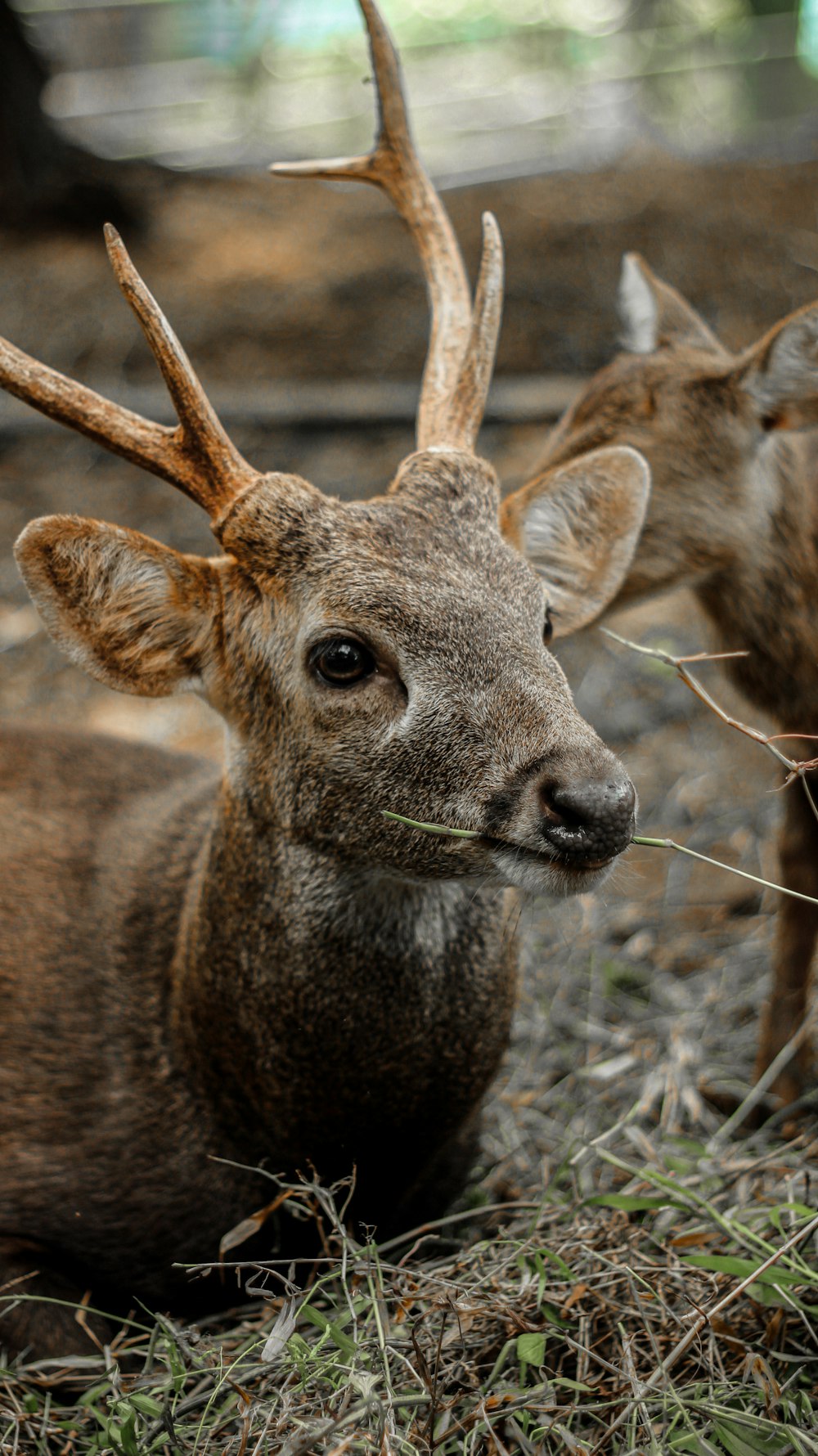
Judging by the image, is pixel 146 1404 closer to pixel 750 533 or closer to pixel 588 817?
pixel 588 817

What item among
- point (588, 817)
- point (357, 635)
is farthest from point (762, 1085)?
point (357, 635)

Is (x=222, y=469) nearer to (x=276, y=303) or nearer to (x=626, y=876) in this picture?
(x=626, y=876)

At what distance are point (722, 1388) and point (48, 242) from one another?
8.75m

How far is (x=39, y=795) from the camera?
10.8 feet

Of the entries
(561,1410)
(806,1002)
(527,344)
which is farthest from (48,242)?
(561,1410)

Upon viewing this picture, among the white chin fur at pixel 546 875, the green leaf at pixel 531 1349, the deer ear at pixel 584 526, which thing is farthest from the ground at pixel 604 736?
the deer ear at pixel 584 526

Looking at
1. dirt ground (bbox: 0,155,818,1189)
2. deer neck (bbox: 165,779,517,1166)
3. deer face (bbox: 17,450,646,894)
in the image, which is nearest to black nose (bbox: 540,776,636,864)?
deer face (bbox: 17,450,646,894)

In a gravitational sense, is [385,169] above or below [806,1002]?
above

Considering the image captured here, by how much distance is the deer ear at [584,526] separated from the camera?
9.10 ft

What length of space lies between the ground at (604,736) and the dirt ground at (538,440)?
16mm

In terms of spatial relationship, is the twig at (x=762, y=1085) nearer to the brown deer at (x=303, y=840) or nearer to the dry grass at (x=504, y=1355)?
the dry grass at (x=504, y=1355)

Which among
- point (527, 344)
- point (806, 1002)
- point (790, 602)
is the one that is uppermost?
point (527, 344)

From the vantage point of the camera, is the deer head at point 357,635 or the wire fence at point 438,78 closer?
the deer head at point 357,635

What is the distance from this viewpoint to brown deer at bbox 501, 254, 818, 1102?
3.45 m
